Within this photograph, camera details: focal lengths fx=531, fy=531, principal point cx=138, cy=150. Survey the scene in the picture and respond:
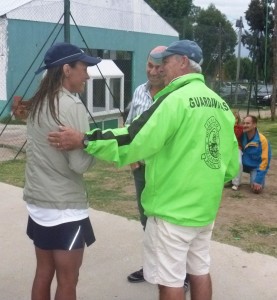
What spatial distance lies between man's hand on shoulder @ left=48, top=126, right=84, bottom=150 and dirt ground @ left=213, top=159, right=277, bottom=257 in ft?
7.87

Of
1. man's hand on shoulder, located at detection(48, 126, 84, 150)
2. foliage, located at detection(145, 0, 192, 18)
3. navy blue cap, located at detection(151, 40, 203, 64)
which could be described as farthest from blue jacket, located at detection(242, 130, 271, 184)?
foliage, located at detection(145, 0, 192, 18)

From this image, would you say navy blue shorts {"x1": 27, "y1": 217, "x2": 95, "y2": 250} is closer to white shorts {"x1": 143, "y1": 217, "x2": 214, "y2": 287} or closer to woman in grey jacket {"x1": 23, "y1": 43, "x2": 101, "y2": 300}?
woman in grey jacket {"x1": 23, "y1": 43, "x2": 101, "y2": 300}

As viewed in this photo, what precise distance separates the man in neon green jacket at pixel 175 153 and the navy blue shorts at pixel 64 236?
309 mm

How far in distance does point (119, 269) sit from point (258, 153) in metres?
3.31

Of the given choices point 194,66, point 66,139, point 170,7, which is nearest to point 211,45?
point 194,66

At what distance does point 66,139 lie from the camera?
2385 millimetres

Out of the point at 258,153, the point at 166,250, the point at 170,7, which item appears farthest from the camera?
the point at 170,7

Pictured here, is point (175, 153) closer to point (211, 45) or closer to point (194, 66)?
point (194, 66)

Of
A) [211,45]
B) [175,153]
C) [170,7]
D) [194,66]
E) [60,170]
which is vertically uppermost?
[170,7]

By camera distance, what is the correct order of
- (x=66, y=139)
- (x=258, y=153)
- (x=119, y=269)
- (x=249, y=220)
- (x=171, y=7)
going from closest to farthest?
(x=66, y=139), (x=119, y=269), (x=249, y=220), (x=258, y=153), (x=171, y=7)

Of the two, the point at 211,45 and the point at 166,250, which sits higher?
the point at 211,45

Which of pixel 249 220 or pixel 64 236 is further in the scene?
pixel 249 220

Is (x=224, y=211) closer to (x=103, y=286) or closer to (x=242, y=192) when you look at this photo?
(x=242, y=192)

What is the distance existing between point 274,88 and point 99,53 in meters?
6.30
